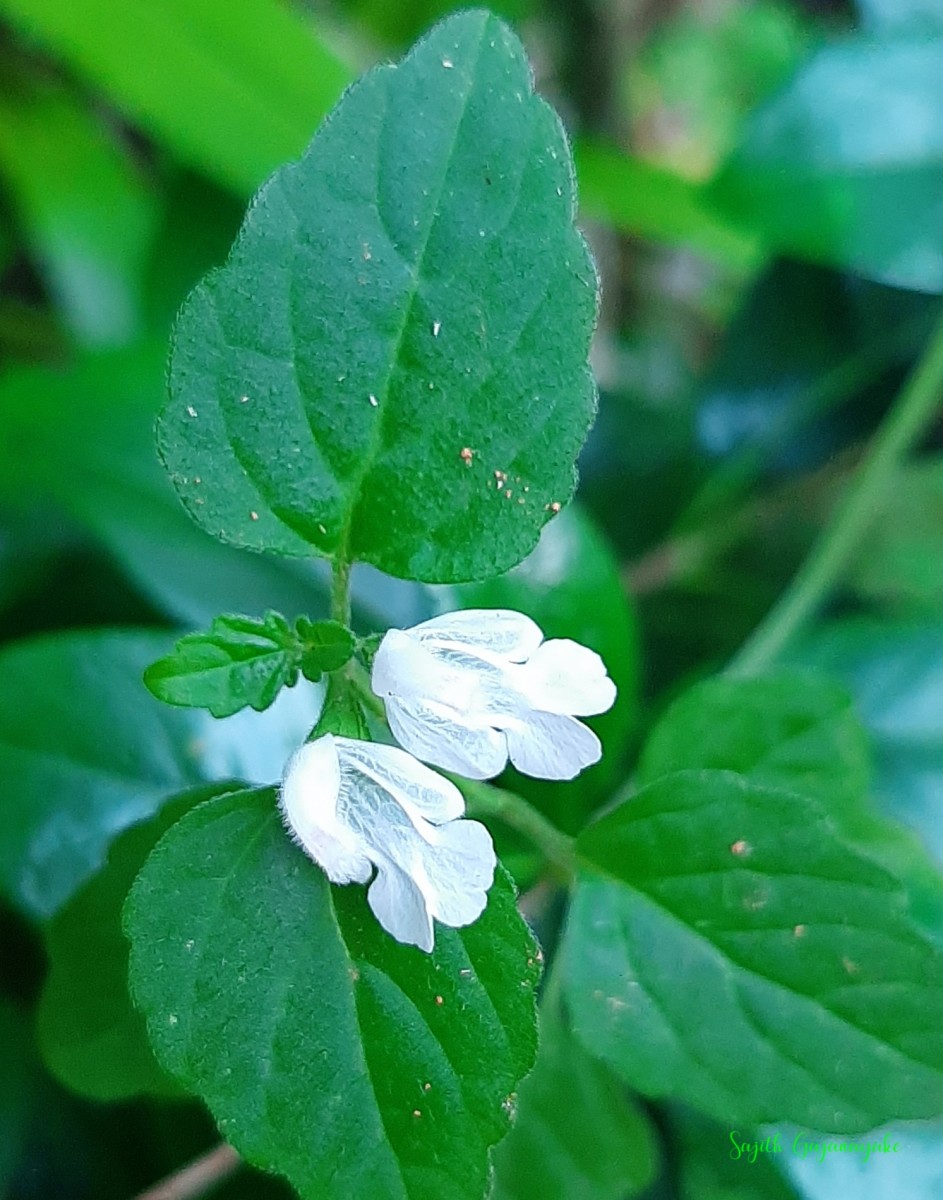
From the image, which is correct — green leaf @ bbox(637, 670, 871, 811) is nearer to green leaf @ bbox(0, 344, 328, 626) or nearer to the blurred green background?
the blurred green background

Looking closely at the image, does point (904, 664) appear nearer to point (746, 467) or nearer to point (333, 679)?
point (746, 467)

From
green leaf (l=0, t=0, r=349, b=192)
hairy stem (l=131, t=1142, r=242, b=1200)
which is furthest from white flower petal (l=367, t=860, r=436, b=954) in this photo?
green leaf (l=0, t=0, r=349, b=192)

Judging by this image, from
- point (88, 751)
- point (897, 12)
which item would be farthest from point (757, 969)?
point (897, 12)

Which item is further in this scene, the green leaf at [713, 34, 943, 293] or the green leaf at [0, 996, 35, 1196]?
the green leaf at [713, 34, 943, 293]

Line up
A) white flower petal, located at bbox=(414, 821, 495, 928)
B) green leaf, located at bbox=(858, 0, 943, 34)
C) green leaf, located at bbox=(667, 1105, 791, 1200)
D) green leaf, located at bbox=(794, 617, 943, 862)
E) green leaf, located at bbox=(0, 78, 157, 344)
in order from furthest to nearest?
green leaf, located at bbox=(0, 78, 157, 344) → green leaf, located at bbox=(858, 0, 943, 34) → green leaf, located at bbox=(794, 617, 943, 862) → green leaf, located at bbox=(667, 1105, 791, 1200) → white flower petal, located at bbox=(414, 821, 495, 928)

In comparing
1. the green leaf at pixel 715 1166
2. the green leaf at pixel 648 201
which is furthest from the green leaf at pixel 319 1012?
the green leaf at pixel 648 201

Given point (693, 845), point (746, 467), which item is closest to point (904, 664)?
point (746, 467)

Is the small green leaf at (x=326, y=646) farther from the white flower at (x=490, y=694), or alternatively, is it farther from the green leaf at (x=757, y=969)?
the green leaf at (x=757, y=969)
